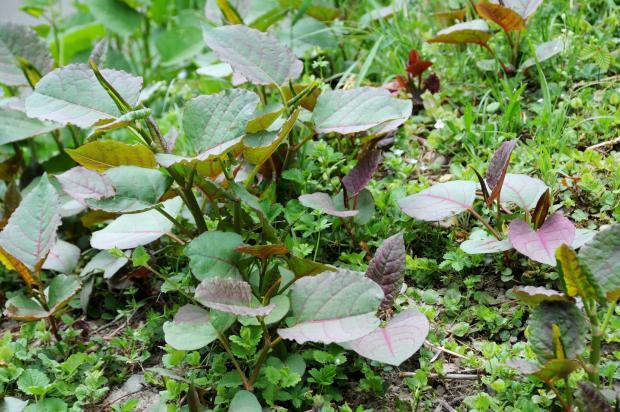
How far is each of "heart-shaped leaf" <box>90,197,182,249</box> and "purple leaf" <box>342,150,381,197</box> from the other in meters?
0.45

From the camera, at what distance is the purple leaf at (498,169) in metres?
1.54

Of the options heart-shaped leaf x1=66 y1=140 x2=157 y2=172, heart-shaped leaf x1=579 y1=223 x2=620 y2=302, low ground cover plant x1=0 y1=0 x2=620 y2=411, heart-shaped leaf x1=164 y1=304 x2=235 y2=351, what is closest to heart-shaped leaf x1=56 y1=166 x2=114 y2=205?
low ground cover plant x1=0 y1=0 x2=620 y2=411

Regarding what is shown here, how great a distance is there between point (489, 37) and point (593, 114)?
1.31ft

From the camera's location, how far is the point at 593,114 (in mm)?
1997

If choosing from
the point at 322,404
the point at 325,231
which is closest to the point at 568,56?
the point at 325,231

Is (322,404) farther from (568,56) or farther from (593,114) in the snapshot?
(568,56)

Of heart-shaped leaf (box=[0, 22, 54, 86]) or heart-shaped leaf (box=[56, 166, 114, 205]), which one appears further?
heart-shaped leaf (box=[0, 22, 54, 86])

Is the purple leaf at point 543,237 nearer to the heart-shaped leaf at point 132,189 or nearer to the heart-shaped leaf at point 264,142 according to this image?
the heart-shaped leaf at point 264,142

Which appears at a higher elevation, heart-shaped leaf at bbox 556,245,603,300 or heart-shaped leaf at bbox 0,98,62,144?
heart-shaped leaf at bbox 556,245,603,300

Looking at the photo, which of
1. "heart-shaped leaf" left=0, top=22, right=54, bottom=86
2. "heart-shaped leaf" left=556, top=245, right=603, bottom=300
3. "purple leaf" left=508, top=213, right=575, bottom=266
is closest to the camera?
"heart-shaped leaf" left=556, top=245, right=603, bottom=300

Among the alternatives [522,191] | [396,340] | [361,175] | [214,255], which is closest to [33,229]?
[214,255]

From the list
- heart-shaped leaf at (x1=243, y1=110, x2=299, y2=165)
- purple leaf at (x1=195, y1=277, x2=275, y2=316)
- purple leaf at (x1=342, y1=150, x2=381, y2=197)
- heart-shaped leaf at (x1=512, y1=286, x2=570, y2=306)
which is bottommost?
purple leaf at (x1=195, y1=277, x2=275, y2=316)

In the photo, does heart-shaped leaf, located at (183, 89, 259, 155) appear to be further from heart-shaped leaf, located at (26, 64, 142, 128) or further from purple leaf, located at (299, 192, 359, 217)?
purple leaf, located at (299, 192, 359, 217)

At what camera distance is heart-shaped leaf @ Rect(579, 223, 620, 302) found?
1.25 metres
